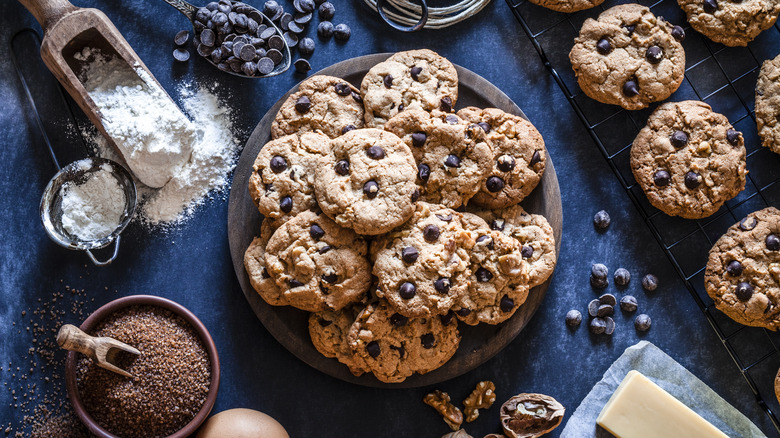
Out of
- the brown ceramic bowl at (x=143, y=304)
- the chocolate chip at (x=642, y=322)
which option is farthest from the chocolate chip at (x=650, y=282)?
the brown ceramic bowl at (x=143, y=304)

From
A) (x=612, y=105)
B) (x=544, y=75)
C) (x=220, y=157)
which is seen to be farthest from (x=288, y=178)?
(x=612, y=105)

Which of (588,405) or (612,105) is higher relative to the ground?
(612,105)

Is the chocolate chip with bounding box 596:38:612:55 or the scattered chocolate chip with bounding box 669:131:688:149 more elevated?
the chocolate chip with bounding box 596:38:612:55

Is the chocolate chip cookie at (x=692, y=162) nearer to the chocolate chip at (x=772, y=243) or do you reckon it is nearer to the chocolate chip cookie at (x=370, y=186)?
the chocolate chip at (x=772, y=243)

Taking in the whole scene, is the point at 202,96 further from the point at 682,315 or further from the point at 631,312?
the point at 682,315

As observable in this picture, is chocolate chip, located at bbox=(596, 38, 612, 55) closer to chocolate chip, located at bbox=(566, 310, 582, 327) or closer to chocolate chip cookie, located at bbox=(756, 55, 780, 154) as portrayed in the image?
chocolate chip cookie, located at bbox=(756, 55, 780, 154)

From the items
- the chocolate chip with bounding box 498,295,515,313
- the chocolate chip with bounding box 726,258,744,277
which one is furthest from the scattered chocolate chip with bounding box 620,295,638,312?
the chocolate chip with bounding box 498,295,515,313
